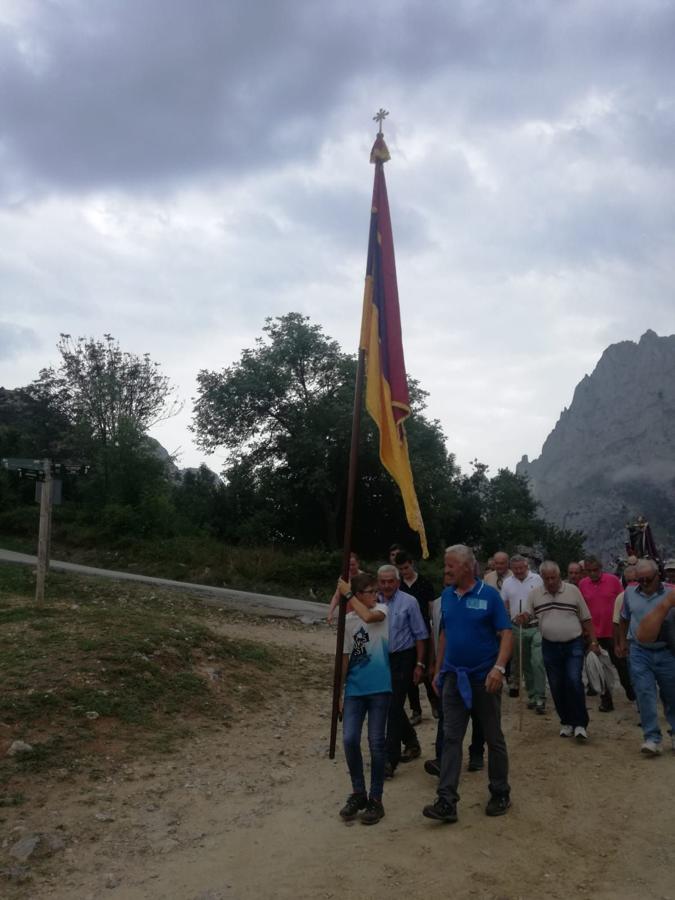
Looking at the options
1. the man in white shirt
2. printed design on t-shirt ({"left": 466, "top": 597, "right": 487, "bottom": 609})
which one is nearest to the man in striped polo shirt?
the man in white shirt

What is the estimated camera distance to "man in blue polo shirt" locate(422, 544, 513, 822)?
539cm

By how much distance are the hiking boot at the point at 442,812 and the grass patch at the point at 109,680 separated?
2887 mm

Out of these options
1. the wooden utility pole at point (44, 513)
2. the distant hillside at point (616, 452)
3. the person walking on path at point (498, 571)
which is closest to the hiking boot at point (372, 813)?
the person walking on path at point (498, 571)

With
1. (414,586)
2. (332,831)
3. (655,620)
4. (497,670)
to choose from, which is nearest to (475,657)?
(497,670)

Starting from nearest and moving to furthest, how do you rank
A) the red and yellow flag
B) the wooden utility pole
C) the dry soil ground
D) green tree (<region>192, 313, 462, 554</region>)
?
the dry soil ground → the red and yellow flag → the wooden utility pole → green tree (<region>192, 313, 462, 554</region>)

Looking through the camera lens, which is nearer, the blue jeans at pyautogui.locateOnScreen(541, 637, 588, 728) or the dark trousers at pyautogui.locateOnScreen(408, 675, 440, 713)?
the dark trousers at pyautogui.locateOnScreen(408, 675, 440, 713)

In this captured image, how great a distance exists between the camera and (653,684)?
694cm

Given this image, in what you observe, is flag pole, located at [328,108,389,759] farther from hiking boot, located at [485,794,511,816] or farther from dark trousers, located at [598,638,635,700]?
dark trousers, located at [598,638,635,700]

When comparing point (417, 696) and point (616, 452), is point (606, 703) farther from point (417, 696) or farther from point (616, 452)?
point (616, 452)

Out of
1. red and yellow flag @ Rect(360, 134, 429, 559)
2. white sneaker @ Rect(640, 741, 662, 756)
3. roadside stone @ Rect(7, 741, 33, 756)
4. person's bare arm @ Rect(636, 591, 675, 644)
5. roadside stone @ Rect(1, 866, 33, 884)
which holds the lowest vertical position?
roadside stone @ Rect(1, 866, 33, 884)

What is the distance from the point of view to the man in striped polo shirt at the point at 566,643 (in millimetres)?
7477

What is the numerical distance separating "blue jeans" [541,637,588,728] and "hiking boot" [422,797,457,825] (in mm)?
2739

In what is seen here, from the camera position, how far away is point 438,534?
118ft

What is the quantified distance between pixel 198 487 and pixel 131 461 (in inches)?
268
